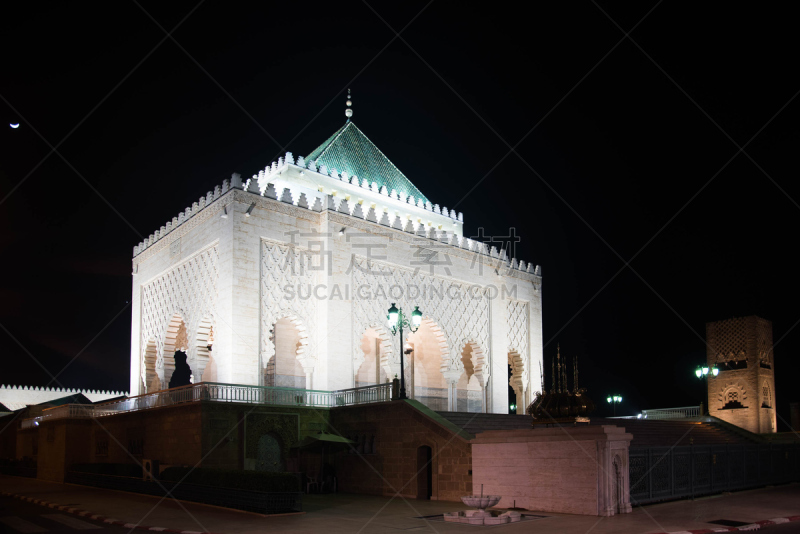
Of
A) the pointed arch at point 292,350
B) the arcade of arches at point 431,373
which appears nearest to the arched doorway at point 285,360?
the pointed arch at point 292,350

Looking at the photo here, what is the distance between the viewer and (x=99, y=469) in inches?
675

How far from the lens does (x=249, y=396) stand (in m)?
16.2

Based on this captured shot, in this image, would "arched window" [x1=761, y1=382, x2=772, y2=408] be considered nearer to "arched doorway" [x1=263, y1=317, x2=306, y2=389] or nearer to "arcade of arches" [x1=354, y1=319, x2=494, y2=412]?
"arcade of arches" [x1=354, y1=319, x2=494, y2=412]

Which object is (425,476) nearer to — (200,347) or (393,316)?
(393,316)

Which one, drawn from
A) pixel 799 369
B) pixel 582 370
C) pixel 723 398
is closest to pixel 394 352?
pixel 723 398

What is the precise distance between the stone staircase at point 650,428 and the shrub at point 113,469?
744 centimetres

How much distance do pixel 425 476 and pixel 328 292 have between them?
22.3 feet

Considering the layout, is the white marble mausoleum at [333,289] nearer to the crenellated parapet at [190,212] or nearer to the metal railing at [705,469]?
the crenellated parapet at [190,212]

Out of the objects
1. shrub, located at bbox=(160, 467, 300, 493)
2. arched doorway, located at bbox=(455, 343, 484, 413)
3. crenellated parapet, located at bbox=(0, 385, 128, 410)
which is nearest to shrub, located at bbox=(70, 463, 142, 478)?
shrub, located at bbox=(160, 467, 300, 493)

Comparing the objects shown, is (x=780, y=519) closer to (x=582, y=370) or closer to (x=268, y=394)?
(x=268, y=394)

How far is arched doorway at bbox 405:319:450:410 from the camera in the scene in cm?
2411

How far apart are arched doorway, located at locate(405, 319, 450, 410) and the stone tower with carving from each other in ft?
36.5

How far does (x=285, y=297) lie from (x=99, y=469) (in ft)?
21.4

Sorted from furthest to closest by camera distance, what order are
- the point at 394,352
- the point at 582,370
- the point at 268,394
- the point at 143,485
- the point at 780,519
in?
1. the point at 582,370
2. the point at 394,352
3. the point at 268,394
4. the point at 143,485
5. the point at 780,519
